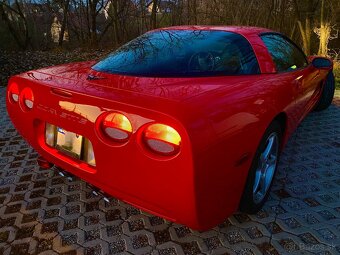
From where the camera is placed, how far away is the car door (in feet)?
9.09

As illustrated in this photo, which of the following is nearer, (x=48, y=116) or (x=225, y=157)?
(x=225, y=157)

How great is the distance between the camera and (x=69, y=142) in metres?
2.10

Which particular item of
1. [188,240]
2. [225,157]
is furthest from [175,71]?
[188,240]

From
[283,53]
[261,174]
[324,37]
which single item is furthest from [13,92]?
[324,37]

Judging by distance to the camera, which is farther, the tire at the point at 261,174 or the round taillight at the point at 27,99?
the round taillight at the point at 27,99

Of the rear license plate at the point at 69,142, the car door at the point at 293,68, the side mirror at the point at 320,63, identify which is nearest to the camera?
the rear license plate at the point at 69,142

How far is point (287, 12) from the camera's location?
1215 cm

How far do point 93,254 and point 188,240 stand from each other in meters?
0.60

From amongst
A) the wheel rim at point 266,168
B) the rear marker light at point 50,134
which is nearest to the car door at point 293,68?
the wheel rim at point 266,168

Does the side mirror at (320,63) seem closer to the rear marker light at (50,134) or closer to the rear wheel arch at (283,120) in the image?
the rear wheel arch at (283,120)

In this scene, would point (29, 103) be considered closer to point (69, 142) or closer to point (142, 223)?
point (69, 142)

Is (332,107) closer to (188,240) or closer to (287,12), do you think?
(188,240)

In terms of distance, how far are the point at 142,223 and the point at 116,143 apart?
801mm

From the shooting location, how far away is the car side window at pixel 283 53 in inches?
111
